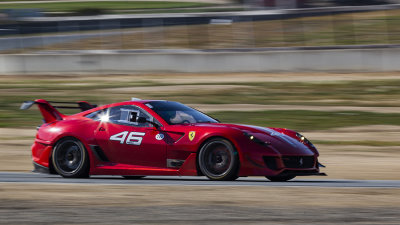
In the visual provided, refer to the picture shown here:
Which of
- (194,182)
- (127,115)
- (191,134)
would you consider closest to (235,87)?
(127,115)

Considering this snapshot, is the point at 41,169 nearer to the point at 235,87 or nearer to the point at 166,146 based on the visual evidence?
the point at 166,146

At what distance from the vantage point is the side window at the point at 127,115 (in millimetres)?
9664

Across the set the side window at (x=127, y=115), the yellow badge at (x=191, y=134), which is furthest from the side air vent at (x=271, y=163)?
the side window at (x=127, y=115)

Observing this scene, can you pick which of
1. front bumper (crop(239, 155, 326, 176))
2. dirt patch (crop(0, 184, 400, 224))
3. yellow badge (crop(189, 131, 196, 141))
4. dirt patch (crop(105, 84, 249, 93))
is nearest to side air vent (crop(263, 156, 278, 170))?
front bumper (crop(239, 155, 326, 176))

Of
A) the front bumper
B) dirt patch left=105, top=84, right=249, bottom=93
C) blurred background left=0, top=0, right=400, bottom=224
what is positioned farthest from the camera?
dirt patch left=105, top=84, right=249, bottom=93

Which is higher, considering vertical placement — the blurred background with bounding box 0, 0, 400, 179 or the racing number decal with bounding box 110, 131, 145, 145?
the blurred background with bounding box 0, 0, 400, 179

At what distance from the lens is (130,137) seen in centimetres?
955

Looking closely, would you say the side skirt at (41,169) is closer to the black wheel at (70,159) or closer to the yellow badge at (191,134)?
the black wheel at (70,159)

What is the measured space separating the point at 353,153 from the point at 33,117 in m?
9.80

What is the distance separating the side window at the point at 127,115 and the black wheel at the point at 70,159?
1.94 feet

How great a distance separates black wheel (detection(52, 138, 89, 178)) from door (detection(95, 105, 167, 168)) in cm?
32

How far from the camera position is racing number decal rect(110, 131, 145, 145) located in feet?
31.1

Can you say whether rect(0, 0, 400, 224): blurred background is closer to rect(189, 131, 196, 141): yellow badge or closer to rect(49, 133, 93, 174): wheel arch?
rect(189, 131, 196, 141): yellow badge

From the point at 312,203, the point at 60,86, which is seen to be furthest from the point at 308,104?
the point at 312,203
